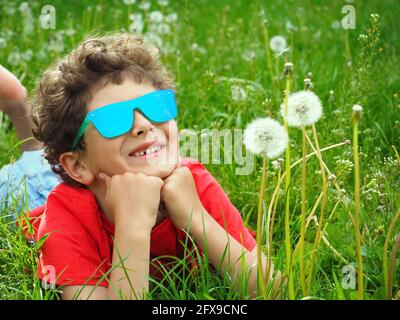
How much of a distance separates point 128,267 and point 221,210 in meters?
0.33

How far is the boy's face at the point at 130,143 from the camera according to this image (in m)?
1.90

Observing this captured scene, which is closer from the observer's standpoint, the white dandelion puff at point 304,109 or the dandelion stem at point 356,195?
the dandelion stem at point 356,195

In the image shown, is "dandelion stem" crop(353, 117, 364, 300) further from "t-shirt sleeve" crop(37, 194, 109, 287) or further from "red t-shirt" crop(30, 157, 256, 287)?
"t-shirt sleeve" crop(37, 194, 109, 287)

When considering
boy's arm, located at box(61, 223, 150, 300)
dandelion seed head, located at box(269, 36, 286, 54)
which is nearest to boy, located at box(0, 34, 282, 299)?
boy's arm, located at box(61, 223, 150, 300)

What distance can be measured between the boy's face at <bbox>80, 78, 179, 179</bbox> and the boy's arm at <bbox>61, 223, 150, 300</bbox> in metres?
0.16

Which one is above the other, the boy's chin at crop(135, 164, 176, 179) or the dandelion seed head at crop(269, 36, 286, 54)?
the dandelion seed head at crop(269, 36, 286, 54)

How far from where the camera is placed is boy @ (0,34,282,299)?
6.06ft

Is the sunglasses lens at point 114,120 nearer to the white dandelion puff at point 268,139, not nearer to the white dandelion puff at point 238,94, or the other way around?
the white dandelion puff at point 268,139

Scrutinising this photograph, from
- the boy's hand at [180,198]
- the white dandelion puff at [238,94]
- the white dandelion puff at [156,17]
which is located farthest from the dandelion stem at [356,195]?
the white dandelion puff at [156,17]

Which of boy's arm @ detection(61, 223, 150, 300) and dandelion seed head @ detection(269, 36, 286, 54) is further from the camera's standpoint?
dandelion seed head @ detection(269, 36, 286, 54)

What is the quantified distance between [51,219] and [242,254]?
49 cm

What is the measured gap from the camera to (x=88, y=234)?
6.47 feet
